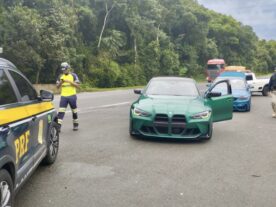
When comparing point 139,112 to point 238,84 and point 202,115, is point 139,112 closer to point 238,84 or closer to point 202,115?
point 202,115

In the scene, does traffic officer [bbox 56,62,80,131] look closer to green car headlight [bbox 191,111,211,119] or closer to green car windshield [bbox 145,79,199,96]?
green car windshield [bbox 145,79,199,96]

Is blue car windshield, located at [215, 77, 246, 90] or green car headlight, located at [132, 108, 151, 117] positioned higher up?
blue car windshield, located at [215, 77, 246, 90]

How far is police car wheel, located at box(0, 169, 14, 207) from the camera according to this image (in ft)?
12.7

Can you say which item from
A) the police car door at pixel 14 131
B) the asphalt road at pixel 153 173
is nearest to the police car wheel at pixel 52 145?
the asphalt road at pixel 153 173

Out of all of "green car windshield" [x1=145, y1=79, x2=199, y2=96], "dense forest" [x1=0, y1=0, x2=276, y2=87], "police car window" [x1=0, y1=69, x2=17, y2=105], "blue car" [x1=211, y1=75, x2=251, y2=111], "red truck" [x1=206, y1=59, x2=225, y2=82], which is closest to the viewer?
"police car window" [x1=0, y1=69, x2=17, y2=105]

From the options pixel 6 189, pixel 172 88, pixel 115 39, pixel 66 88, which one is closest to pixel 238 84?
pixel 172 88

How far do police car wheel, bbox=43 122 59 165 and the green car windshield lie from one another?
3725 millimetres

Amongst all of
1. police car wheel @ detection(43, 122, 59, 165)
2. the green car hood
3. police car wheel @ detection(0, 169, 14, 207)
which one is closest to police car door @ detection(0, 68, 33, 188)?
police car wheel @ detection(0, 169, 14, 207)

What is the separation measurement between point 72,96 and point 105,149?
2540 mm

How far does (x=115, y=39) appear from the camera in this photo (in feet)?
164

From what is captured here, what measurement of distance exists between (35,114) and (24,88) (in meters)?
0.37

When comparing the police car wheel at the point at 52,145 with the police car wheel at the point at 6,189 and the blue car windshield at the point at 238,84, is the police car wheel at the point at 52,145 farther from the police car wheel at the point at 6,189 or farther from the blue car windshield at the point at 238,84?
the blue car windshield at the point at 238,84

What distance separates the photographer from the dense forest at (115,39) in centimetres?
3553

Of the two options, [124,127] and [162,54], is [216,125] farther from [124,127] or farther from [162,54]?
[162,54]
